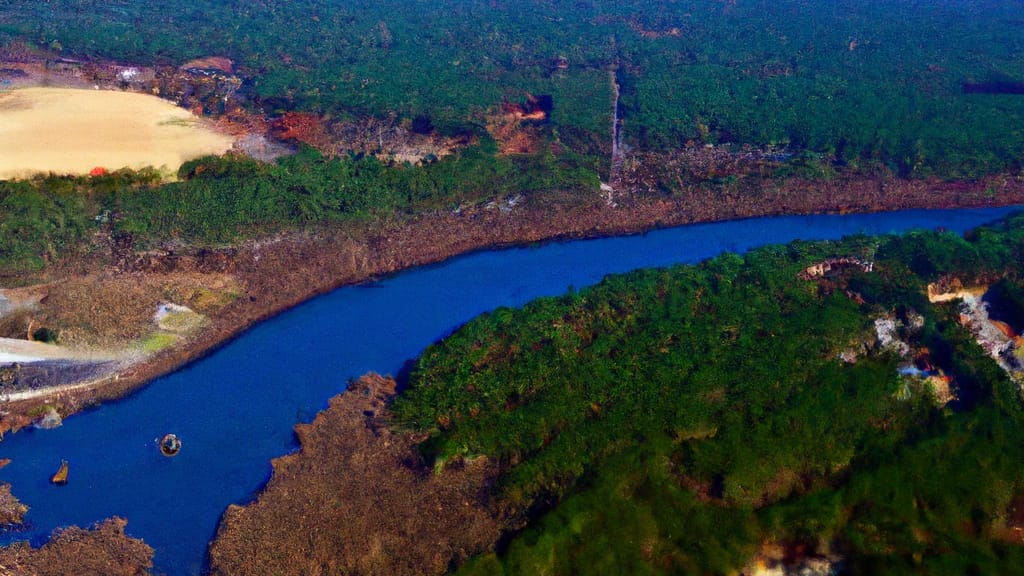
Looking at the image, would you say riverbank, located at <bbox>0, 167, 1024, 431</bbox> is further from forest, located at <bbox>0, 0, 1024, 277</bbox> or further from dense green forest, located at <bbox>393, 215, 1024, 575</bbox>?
dense green forest, located at <bbox>393, 215, 1024, 575</bbox>

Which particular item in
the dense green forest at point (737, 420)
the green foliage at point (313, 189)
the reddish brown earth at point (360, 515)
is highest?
the green foliage at point (313, 189)

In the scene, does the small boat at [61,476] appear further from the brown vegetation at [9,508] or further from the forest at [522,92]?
the forest at [522,92]

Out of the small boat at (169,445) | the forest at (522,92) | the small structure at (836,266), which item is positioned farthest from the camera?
the forest at (522,92)

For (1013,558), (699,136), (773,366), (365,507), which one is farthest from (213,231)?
(1013,558)

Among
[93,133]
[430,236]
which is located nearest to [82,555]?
[430,236]

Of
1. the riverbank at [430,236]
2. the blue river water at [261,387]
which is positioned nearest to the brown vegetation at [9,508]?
the blue river water at [261,387]

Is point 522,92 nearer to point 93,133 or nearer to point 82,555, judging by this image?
point 93,133
